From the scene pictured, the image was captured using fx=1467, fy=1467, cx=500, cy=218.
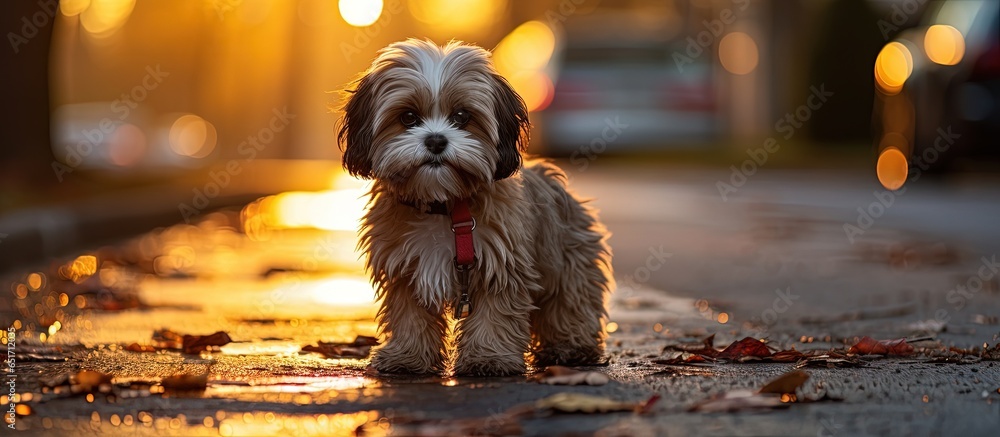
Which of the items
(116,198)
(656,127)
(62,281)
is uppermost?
(656,127)

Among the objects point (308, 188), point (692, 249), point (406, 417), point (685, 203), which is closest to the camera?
point (406, 417)

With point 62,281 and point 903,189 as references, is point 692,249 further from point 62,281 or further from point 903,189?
point 903,189

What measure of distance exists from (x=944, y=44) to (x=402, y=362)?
12.9 metres

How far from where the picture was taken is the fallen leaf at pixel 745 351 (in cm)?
619

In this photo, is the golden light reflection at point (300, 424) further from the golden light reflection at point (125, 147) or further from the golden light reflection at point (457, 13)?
the golden light reflection at point (457, 13)

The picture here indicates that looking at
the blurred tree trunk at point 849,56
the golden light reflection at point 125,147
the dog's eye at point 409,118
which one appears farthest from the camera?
the golden light reflection at point 125,147

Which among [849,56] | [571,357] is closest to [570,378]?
[571,357]

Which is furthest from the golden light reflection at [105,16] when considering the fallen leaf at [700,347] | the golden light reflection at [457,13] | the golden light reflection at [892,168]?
the fallen leaf at [700,347]

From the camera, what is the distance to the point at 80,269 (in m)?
10.6

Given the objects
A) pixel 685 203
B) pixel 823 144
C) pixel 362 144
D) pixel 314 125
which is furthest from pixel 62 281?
pixel 314 125

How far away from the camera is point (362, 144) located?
18.9ft

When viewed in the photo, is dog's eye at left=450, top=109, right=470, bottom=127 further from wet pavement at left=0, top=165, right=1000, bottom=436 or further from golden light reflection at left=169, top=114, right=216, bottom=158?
golden light reflection at left=169, top=114, right=216, bottom=158

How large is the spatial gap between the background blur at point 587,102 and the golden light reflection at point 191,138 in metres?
0.10

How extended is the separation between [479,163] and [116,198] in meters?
10.0
